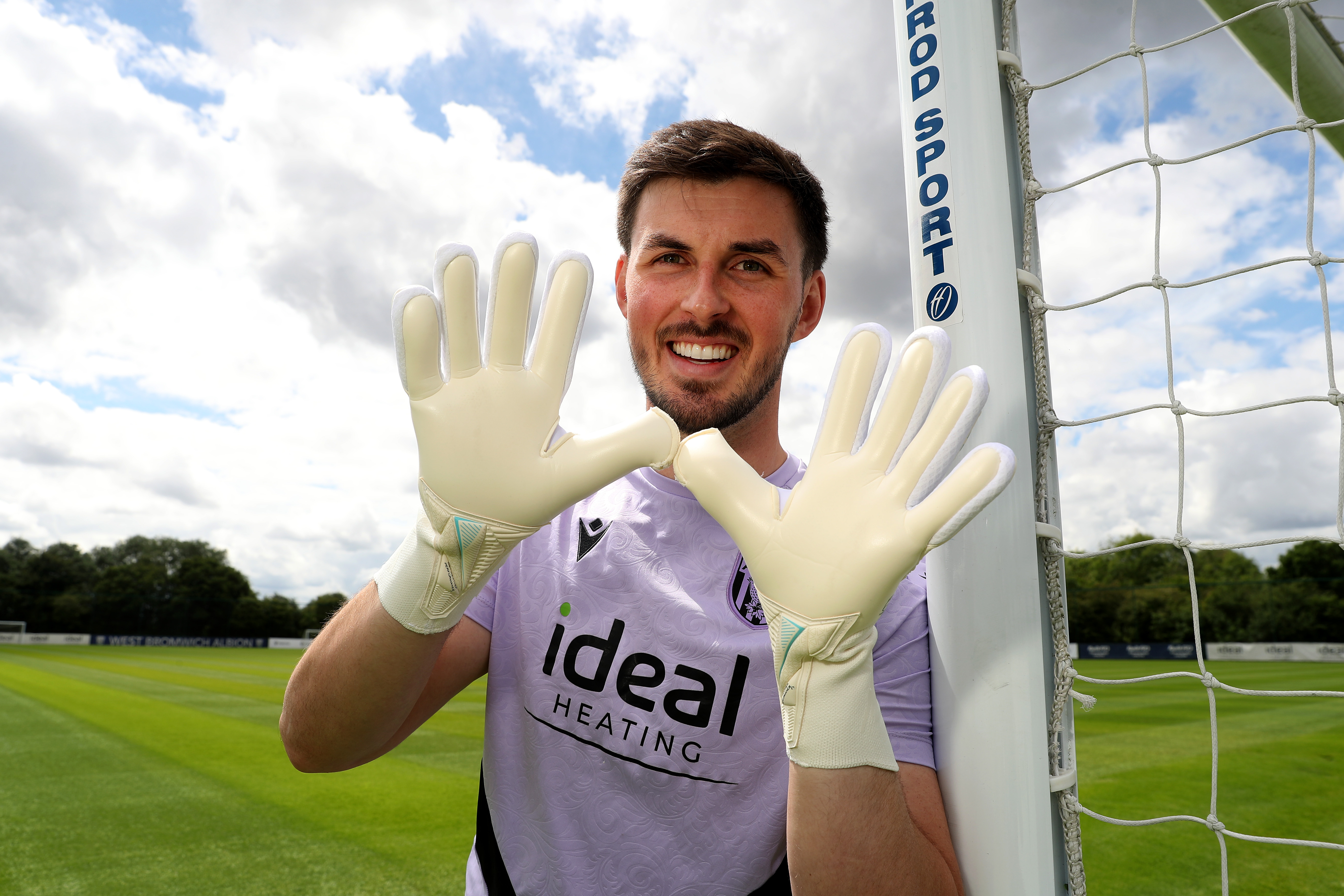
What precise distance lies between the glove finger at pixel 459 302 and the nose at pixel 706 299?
49cm

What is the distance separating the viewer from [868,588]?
1.04 metres

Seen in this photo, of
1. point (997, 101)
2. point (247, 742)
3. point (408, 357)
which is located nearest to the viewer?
point (408, 357)

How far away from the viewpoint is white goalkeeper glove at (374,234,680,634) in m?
1.13

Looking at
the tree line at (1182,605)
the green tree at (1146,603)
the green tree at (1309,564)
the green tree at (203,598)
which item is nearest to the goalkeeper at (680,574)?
→ the tree line at (1182,605)

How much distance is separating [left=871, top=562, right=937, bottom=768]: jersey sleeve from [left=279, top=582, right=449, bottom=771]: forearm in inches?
30.3

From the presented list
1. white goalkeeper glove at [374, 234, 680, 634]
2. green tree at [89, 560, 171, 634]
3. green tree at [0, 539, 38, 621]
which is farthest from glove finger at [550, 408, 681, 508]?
green tree at [0, 539, 38, 621]

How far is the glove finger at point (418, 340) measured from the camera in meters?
1.11

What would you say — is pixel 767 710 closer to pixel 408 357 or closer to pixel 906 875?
pixel 906 875

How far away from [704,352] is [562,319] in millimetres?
426

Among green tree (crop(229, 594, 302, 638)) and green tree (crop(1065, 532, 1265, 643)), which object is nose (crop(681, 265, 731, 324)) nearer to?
green tree (crop(1065, 532, 1265, 643))

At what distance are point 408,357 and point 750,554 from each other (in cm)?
61

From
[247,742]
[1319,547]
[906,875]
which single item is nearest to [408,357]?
[906,875]

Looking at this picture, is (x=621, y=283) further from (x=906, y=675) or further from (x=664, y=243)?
(x=906, y=675)

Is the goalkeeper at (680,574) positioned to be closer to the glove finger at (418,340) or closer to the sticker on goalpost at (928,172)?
the glove finger at (418,340)
